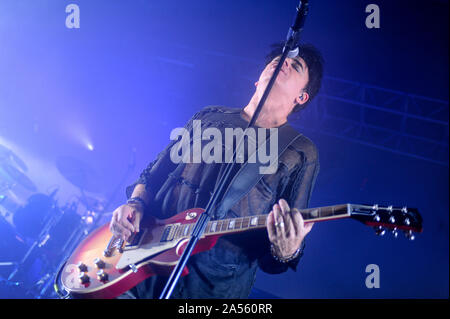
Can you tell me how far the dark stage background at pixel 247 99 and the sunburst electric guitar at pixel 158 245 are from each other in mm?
3284

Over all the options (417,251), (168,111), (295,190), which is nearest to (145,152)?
(168,111)

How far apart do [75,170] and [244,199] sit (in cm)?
580

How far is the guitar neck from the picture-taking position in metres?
1.64

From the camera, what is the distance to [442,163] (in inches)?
223

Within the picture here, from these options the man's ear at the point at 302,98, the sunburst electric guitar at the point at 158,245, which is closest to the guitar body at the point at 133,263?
the sunburst electric guitar at the point at 158,245

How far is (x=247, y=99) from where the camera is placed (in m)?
6.67

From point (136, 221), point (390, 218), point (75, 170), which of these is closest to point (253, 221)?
point (390, 218)

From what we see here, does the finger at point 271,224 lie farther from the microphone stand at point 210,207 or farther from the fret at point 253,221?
the microphone stand at point 210,207

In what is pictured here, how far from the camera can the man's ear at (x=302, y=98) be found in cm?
286

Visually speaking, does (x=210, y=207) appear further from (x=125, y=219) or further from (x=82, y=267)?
(x=82, y=267)

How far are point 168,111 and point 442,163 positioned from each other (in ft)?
21.8

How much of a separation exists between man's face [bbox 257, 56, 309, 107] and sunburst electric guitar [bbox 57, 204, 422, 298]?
1.39m
